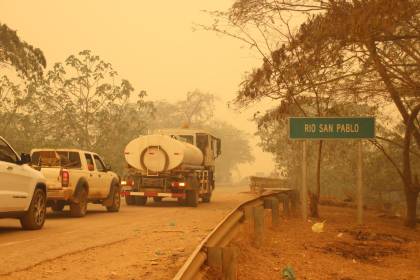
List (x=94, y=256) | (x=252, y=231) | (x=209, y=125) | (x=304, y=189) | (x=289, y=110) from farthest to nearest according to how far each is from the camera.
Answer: (x=209, y=125), (x=289, y=110), (x=304, y=189), (x=252, y=231), (x=94, y=256)

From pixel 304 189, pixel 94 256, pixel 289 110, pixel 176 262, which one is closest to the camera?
pixel 176 262

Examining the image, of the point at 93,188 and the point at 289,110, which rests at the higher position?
the point at 289,110

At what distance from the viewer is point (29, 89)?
2008 inches

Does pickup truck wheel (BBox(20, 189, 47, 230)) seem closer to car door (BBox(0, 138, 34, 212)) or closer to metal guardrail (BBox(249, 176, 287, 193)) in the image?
car door (BBox(0, 138, 34, 212))

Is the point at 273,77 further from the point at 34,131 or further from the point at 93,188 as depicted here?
the point at 34,131

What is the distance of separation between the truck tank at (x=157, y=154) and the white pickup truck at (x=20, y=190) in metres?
11.0

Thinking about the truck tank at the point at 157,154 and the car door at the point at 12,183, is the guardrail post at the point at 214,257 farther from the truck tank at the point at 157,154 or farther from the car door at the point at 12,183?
the truck tank at the point at 157,154

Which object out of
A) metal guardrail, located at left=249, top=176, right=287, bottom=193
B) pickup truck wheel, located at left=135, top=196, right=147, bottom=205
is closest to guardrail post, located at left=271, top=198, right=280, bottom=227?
pickup truck wheel, located at left=135, top=196, right=147, bottom=205

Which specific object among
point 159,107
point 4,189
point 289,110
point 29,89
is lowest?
point 4,189

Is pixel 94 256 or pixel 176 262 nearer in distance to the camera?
pixel 176 262

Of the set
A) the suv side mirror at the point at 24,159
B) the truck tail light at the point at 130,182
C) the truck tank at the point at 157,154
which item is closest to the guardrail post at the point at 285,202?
the suv side mirror at the point at 24,159

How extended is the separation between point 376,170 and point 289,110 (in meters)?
23.8

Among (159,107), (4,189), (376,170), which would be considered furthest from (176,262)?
(159,107)

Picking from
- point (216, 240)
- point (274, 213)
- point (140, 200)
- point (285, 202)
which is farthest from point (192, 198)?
point (216, 240)
